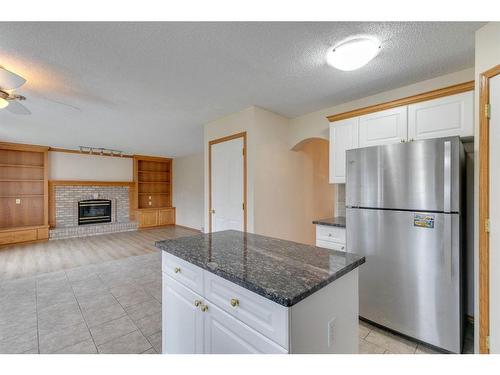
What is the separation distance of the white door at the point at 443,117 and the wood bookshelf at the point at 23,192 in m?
7.83

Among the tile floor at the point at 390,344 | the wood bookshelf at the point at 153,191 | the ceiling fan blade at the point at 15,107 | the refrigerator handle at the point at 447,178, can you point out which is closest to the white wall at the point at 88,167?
the wood bookshelf at the point at 153,191

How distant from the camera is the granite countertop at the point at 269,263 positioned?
2.97 ft

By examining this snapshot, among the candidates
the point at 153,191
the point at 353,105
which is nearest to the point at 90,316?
the point at 353,105

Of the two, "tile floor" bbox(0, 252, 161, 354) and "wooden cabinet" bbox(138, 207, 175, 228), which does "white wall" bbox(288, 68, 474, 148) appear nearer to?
"tile floor" bbox(0, 252, 161, 354)

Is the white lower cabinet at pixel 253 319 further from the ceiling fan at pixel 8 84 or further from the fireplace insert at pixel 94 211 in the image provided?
the fireplace insert at pixel 94 211

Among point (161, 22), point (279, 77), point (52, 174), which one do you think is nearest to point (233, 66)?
point (279, 77)

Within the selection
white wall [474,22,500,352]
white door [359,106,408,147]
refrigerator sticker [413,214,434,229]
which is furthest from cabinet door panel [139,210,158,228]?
white wall [474,22,500,352]

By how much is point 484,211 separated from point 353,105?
6.08ft

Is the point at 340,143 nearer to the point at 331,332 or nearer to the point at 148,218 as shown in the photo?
the point at 331,332

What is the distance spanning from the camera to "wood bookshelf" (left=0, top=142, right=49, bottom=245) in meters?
5.53
